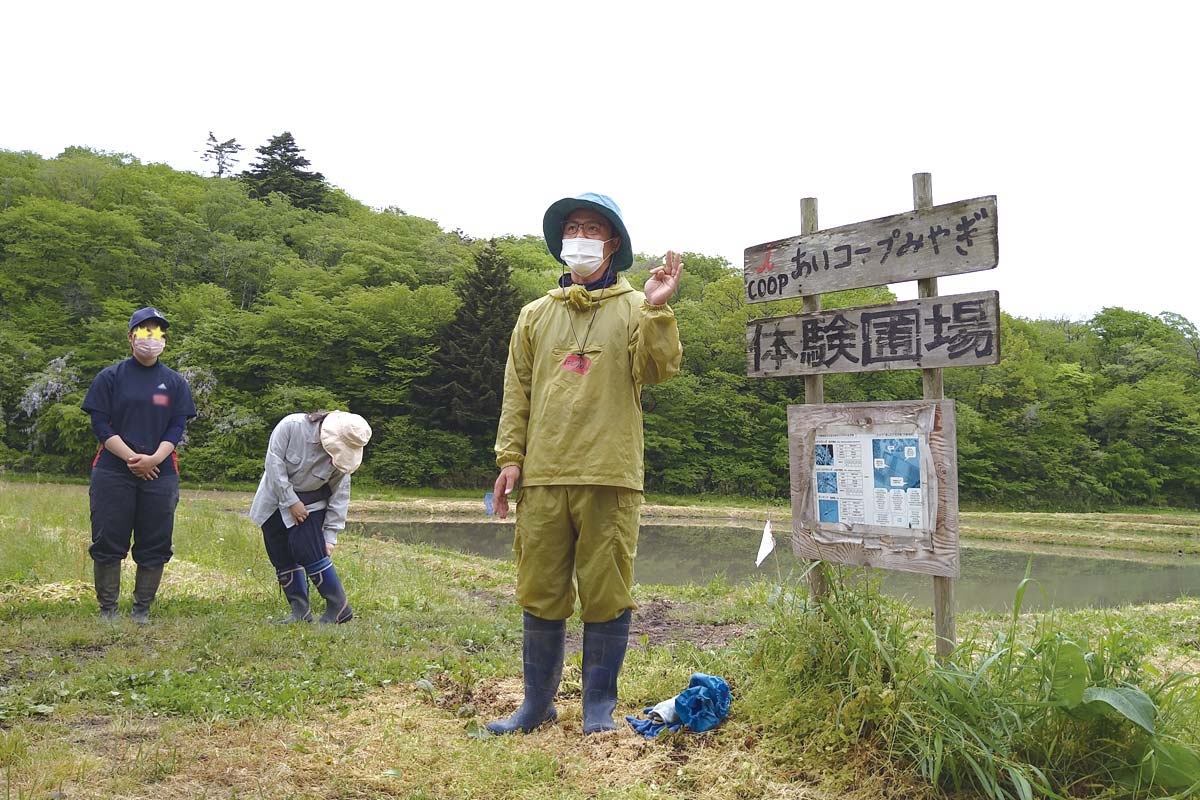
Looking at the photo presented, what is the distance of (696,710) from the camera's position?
324 cm

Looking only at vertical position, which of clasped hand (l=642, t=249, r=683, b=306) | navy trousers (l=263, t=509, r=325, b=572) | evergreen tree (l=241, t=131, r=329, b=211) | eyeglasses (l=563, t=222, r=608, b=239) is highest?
evergreen tree (l=241, t=131, r=329, b=211)

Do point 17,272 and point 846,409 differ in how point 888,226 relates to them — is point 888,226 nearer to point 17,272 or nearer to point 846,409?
point 846,409

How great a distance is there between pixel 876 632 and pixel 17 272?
39.6 metres

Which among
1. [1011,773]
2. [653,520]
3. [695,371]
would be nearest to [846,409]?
[1011,773]

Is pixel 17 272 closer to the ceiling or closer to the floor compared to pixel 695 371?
closer to the ceiling

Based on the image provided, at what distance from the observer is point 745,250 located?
165 inches

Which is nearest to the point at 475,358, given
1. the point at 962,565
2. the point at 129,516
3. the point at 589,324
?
the point at 962,565

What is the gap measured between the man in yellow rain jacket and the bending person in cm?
230

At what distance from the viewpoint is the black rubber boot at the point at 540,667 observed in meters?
3.46

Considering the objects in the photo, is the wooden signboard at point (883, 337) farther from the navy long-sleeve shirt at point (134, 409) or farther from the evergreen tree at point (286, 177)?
the evergreen tree at point (286, 177)

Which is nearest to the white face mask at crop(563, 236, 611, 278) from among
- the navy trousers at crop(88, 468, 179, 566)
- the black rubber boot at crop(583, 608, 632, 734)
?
the black rubber boot at crop(583, 608, 632, 734)

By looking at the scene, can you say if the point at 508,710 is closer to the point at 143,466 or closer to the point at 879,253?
the point at 879,253

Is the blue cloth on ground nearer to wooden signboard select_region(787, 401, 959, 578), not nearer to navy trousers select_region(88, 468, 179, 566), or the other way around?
wooden signboard select_region(787, 401, 959, 578)

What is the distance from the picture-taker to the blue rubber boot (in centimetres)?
551
